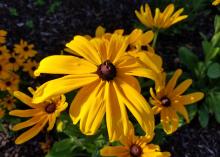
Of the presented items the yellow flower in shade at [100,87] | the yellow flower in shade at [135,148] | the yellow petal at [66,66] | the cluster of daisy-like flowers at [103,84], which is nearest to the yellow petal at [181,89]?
the yellow flower in shade at [135,148]

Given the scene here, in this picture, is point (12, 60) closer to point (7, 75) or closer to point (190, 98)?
point (7, 75)

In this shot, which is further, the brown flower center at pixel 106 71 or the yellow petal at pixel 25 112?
the yellow petal at pixel 25 112

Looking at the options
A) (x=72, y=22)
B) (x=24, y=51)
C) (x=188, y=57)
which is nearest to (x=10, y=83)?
(x=24, y=51)

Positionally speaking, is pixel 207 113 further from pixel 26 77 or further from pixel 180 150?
→ pixel 26 77

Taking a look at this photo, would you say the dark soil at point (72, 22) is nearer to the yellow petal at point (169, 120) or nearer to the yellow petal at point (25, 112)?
the yellow petal at point (169, 120)

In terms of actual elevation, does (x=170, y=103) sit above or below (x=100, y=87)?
below

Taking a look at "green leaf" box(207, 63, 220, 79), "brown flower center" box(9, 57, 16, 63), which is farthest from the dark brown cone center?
"green leaf" box(207, 63, 220, 79)

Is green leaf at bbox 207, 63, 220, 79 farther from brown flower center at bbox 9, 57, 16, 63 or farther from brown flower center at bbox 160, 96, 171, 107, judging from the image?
brown flower center at bbox 9, 57, 16, 63

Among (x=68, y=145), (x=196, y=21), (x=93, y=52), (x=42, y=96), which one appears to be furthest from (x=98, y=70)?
(x=196, y=21)
